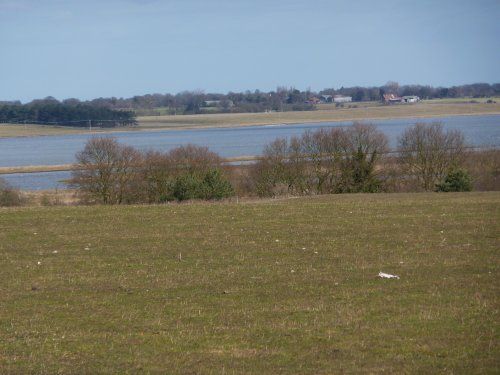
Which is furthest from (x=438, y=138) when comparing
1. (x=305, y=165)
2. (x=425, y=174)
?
(x=305, y=165)

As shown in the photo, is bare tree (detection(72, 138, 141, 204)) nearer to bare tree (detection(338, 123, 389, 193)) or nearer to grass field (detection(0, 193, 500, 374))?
bare tree (detection(338, 123, 389, 193))

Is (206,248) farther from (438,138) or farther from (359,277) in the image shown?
(438,138)

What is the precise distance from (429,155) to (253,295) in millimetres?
53069

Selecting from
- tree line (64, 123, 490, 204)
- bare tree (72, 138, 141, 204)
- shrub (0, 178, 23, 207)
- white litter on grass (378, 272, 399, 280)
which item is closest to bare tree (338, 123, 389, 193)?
tree line (64, 123, 490, 204)

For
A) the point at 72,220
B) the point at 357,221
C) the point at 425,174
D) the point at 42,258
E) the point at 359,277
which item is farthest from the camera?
the point at 425,174

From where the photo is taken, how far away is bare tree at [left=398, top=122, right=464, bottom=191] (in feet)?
205

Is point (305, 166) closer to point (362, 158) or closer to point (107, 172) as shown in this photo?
point (362, 158)

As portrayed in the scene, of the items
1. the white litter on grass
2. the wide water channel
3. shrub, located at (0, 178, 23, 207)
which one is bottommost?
the wide water channel

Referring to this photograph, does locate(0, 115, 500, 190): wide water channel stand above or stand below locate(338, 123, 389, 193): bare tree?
below

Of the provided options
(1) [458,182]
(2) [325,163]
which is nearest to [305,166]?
(2) [325,163]

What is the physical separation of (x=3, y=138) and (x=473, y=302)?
180885 mm

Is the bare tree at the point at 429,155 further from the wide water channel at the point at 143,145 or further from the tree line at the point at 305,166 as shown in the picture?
the wide water channel at the point at 143,145

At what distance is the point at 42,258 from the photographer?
1684 cm

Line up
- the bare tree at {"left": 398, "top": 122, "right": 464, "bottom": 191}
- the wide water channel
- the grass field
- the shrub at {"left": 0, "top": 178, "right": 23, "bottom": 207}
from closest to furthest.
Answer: the grass field → the shrub at {"left": 0, "top": 178, "right": 23, "bottom": 207} → the bare tree at {"left": 398, "top": 122, "right": 464, "bottom": 191} → the wide water channel
